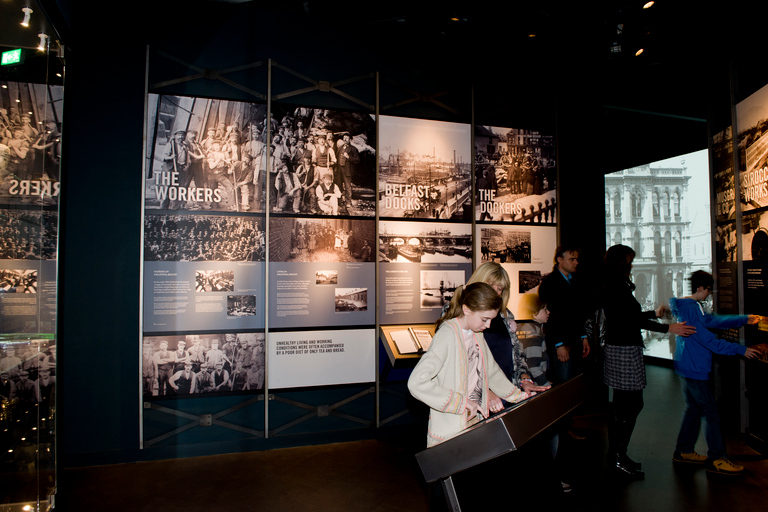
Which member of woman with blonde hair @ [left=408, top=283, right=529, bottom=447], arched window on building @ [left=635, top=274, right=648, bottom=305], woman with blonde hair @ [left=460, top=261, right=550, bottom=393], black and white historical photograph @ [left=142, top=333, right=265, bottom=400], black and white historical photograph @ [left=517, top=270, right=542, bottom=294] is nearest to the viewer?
woman with blonde hair @ [left=408, top=283, right=529, bottom=447]

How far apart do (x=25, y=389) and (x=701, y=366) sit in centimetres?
475

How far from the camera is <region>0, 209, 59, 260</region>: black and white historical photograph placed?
2552mm

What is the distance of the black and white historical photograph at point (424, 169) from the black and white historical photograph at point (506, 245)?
0.34m

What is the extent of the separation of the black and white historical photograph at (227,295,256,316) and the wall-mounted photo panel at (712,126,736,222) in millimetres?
4839

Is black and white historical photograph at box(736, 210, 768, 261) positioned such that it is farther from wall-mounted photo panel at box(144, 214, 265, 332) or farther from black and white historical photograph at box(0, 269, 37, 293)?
black and white historical photograph at box(0, 269, 37, 293)

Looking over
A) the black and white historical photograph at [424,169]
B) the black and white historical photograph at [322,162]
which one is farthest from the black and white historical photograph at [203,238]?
the black and white historical photograph at [424,169]

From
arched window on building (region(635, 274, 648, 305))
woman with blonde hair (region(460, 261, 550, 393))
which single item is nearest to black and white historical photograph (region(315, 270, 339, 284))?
woman with blonde hair (region(460, 261, 550, 393))

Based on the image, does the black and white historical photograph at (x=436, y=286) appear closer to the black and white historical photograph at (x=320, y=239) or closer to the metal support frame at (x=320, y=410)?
the black and white historical photograph at (x=320, y=239)

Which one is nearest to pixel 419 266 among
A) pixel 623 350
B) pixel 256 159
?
pixel 256 159

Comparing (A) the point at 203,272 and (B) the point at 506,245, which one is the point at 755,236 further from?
(A) the point at 203,272

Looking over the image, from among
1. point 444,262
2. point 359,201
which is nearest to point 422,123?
point 359,201

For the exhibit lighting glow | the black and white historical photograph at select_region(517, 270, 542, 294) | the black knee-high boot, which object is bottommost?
the black knee-high boot

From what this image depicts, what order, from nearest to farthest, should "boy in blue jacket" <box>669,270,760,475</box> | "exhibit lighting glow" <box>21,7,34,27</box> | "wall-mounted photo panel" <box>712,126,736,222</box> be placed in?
"exhibit lighting glow" <box>21,7,34,27</box>, "boy in blue jacket" <box>669,270,760,475</box>, "wall-mounted photo panel" <box>712,126,736,222</box>

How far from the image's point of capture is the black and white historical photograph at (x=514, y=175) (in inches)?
209
